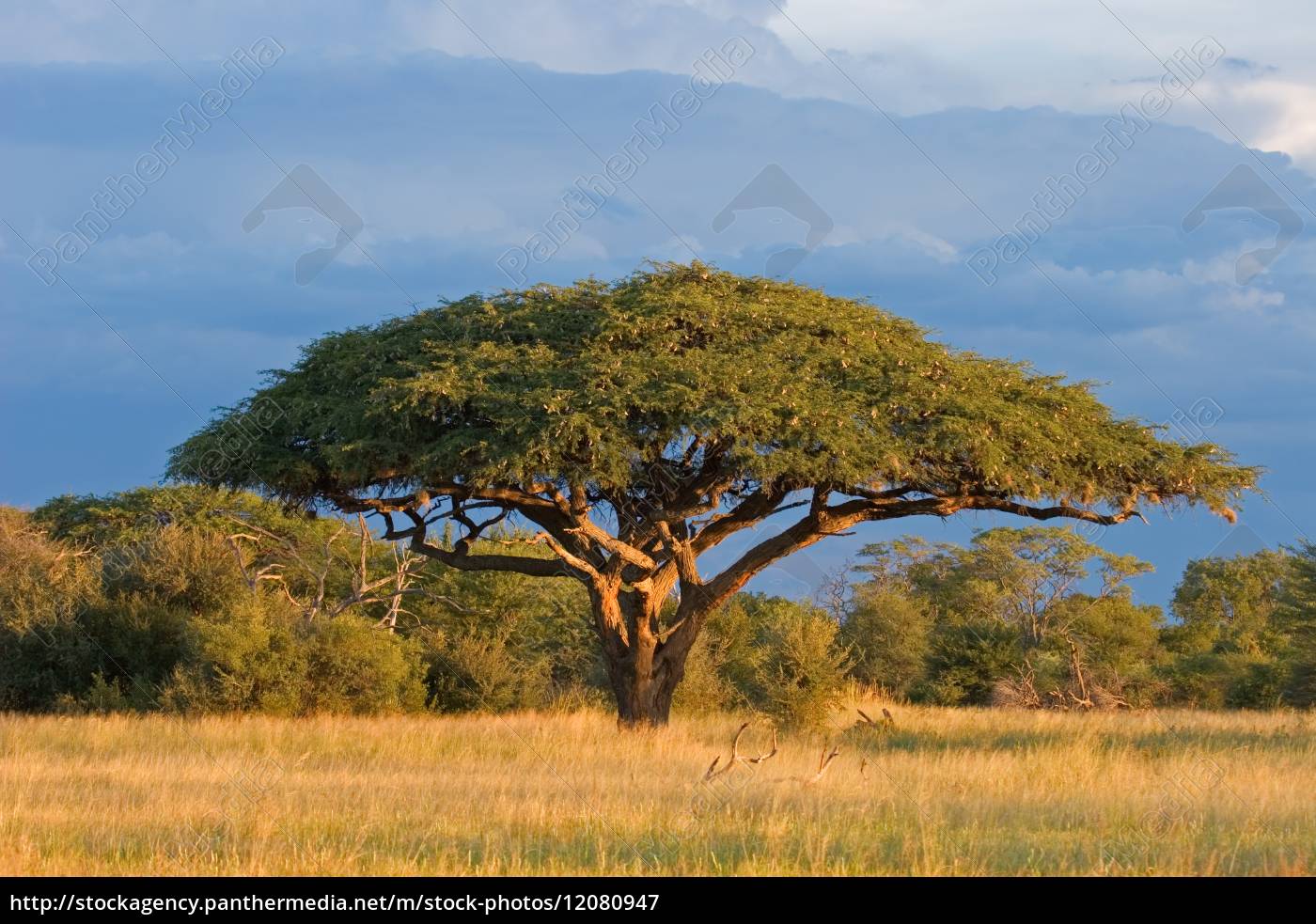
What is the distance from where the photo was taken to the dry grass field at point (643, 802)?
8.73 meters

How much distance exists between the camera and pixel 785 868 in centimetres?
838

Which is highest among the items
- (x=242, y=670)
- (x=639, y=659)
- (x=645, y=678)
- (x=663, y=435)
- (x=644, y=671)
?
(x=663, y=435)

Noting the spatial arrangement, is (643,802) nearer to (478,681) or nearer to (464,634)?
(478,681)

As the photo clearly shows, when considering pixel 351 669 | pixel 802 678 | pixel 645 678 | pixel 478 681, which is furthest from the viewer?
pixel 478 681

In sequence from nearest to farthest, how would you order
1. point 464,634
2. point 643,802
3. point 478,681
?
point 643,802 → point 478,681 → point 464,634

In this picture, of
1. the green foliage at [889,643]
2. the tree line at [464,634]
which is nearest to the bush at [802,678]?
the tree line at [464,634]

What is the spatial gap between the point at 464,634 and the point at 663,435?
18.5m

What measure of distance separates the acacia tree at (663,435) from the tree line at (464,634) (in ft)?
6.62

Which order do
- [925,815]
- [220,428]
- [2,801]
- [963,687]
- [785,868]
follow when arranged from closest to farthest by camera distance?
[785,868], [925,815], [2,801], [220,428], [963,687]

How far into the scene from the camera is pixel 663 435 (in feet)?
56.6

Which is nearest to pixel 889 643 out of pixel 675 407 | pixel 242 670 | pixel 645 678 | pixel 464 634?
pixel 464 634

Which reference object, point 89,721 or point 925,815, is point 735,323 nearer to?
point 925,815
